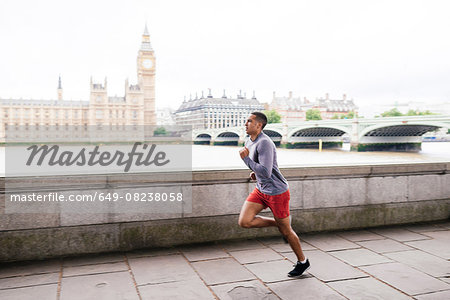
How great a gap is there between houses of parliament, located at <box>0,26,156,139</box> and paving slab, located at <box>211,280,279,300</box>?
270 feet

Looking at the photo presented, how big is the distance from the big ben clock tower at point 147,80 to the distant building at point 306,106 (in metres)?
30.2

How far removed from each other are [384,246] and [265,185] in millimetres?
1586

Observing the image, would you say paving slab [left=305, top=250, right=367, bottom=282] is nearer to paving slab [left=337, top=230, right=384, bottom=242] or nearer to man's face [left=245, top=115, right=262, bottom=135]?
paving slab [left=337, top=230, right=384, bottom=242]

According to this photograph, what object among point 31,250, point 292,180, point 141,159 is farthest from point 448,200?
point 31,250

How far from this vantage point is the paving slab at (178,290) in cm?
255

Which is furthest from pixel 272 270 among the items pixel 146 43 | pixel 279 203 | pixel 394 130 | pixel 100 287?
pixel 146 43

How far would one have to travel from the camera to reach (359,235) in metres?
4.09

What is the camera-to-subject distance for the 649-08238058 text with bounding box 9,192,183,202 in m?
3.24

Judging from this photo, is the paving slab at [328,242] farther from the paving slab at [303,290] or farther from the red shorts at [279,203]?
the red shorts at [279,203]

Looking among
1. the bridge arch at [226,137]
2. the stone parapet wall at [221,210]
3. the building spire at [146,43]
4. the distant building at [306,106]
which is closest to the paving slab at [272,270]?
A: the stone parapet wall at [221,210]

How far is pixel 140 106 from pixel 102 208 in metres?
93.3

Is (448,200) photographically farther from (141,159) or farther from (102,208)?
(102,208)

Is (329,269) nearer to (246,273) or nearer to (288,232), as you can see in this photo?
(288,232)

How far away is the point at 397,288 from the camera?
270 cm
